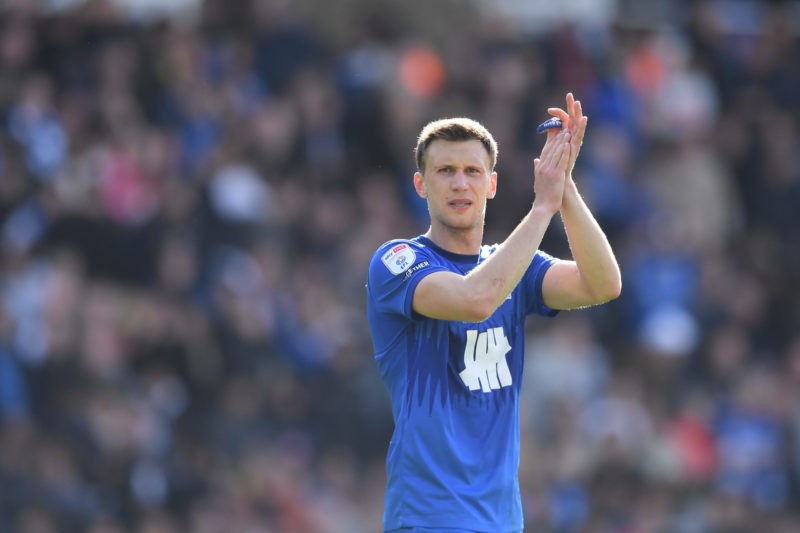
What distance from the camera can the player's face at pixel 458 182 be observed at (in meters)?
6.47

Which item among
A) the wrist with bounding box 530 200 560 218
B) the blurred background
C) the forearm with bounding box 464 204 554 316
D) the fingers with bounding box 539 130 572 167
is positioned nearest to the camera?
the forearm with bounding box 464 204 554 316

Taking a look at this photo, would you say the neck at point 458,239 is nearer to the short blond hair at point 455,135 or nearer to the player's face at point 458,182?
the player's face at point 458,182

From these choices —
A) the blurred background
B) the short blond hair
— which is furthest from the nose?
the blurred background

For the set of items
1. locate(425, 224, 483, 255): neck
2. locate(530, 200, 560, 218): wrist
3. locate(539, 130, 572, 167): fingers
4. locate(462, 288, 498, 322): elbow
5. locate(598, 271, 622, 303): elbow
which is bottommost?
locate(462, 288, 498, 322): elbow

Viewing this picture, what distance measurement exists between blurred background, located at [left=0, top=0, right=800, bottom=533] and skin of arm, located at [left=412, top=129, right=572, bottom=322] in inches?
258

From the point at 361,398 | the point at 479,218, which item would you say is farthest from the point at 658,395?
the point at 479,218

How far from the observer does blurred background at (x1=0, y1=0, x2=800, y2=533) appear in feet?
41.1

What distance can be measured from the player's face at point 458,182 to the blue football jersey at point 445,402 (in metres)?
0.18

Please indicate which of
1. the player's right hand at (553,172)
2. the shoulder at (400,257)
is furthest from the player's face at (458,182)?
the player's right hand at (553,172)

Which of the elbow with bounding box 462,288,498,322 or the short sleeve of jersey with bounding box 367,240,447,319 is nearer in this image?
the elbow with bounding box 462,288,498,322

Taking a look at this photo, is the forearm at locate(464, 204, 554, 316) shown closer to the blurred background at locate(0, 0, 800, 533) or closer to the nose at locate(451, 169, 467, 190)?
the nose at locate(451, 169, 467, 190)

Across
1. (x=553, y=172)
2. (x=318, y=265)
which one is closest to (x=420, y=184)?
(x=553, y=172)

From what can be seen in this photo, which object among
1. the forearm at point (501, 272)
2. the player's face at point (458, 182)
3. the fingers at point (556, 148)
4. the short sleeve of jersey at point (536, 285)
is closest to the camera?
the forearm at point (501, 272)

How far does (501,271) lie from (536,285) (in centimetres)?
66
